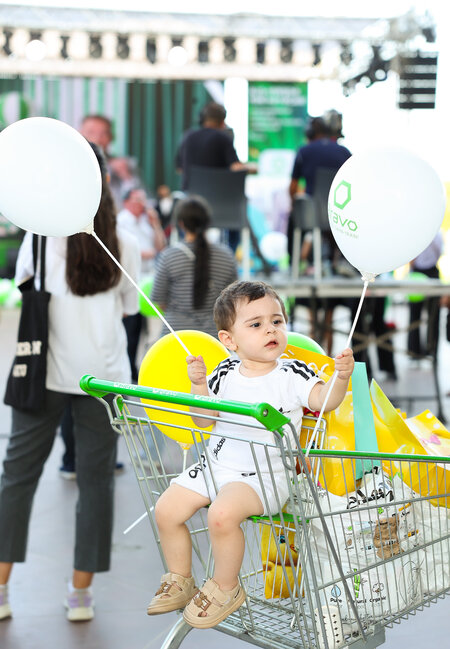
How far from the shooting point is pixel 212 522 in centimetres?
172

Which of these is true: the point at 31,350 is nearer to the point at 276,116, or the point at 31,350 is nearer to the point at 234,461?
the point at 234,461

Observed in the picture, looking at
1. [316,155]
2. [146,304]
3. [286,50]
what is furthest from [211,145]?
[286,50]

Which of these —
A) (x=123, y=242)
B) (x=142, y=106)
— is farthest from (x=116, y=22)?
(x=123, y=242)

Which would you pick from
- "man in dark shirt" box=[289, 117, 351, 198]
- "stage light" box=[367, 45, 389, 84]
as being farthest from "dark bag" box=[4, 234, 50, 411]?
"stage light" box=[367, 45, 389, 84]

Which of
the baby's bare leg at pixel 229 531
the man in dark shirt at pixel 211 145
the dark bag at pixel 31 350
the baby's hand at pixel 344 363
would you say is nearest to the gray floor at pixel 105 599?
the dark bag at pixel 31 350

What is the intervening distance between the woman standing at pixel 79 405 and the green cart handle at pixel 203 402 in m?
1.06

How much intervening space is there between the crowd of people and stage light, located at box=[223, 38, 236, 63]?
8.39 metres

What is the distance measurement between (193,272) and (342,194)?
2.72 meters

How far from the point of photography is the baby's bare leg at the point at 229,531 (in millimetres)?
1711

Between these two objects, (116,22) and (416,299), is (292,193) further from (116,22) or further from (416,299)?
(116,22)

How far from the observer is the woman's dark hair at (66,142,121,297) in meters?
2.79

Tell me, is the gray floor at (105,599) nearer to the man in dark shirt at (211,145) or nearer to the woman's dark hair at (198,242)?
the woman's dark hair at (198,242)

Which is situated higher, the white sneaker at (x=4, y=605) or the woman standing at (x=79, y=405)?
the woman standing at (x=79, y=405)

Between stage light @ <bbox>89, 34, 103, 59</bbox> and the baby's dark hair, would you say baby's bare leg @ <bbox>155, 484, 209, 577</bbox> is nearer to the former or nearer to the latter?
the baby's dark hair
